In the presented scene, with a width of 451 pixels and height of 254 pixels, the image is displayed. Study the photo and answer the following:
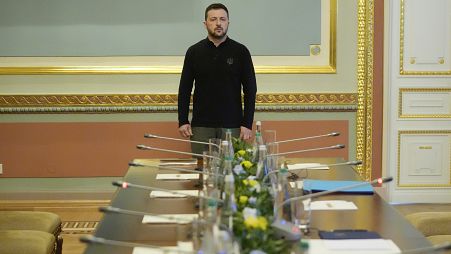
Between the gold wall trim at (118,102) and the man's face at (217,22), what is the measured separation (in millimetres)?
1009

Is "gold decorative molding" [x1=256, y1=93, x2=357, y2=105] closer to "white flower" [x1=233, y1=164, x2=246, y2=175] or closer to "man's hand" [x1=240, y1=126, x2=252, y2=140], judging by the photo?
"man's hand" [x1=240, y1=126, x2=252, y2=140]

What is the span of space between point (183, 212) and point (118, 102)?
279 cm

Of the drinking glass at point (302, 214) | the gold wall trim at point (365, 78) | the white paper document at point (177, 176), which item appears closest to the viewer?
the drinking glass at point (302, 214)

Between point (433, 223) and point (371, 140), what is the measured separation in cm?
242

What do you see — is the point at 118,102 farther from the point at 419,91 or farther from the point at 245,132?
the point at 419,91

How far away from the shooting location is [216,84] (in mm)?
4410

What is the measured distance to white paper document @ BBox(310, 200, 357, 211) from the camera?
2.64 m

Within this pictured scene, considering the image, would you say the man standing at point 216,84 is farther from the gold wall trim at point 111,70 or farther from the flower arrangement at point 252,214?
the flower arrangement at point 252,214

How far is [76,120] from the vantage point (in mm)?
5277

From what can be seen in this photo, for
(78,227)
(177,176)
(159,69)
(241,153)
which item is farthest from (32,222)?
(159,69)

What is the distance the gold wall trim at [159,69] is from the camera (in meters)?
5.19

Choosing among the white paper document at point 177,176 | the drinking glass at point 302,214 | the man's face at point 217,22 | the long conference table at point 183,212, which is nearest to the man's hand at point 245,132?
the man's face at point 217,22

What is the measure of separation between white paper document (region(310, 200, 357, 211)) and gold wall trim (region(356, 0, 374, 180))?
2.67 metres

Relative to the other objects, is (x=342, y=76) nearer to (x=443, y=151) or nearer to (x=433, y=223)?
(x=443, y=151)
